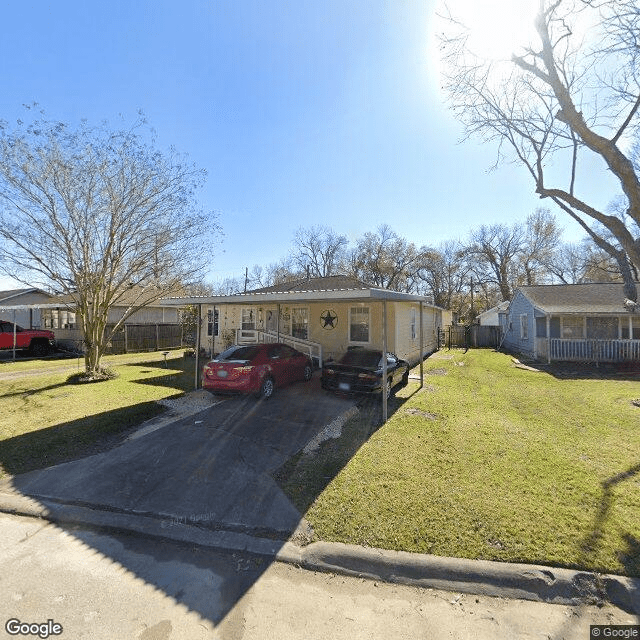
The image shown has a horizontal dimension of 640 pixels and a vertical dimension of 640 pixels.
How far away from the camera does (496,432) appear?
695cm

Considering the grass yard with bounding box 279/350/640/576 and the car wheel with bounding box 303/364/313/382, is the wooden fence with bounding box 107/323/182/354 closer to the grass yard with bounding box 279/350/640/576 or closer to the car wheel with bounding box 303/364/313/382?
the car wheel with bounding box 303/364/313/382

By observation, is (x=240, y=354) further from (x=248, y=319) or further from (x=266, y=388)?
(x=248, y=319)

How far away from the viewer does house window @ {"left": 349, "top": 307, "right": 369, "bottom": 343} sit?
14227 millimetres

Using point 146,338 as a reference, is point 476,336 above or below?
above

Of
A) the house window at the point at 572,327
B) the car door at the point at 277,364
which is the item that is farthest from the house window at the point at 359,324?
the house window at the point at 572,327

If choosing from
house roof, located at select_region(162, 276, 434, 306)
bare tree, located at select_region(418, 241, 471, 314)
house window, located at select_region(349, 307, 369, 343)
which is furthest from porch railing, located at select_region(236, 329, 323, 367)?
bare tree, located at select_region(418, 241, 471, 314)

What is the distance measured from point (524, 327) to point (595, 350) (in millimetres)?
5112

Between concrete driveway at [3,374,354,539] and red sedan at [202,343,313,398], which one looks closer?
concrete driveway at [3,374,354,539]

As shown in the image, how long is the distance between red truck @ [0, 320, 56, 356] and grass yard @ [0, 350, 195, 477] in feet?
18.9

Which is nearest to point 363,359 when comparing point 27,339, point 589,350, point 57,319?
point 589,350

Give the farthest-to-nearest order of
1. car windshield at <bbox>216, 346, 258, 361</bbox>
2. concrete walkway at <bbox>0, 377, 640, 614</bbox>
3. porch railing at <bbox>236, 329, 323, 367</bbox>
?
porch railing at <bbox>236, 329, 323, 367</bbox>, car windshield at <bbox>216, 346, 258, 361</bbox>, concrete walkway at <bbox>0, 377, 640, 614</bbox>

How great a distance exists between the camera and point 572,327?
18.0 meters

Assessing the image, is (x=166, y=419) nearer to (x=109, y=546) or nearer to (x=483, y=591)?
(x=109, y=546)

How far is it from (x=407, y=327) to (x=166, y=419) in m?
11.1
